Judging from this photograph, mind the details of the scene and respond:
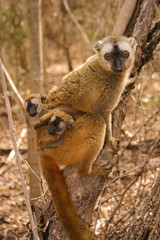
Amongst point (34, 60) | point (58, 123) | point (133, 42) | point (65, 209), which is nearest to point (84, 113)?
point (58, 123)

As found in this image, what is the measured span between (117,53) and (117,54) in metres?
0.01

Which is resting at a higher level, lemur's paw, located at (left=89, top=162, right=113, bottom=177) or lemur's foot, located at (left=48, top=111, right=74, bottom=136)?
lemur's foot, located at (left=48, top=111, right=74, bottom=136)

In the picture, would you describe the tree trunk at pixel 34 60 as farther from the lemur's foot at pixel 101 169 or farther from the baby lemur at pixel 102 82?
the lemur's foot at pixel 101 169

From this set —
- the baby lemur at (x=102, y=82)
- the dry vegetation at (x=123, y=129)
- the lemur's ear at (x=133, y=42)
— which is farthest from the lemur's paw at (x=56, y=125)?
the lemur's ear at (x=133, y=42)

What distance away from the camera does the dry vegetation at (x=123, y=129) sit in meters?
4.10

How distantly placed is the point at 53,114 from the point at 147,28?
1.82 meters

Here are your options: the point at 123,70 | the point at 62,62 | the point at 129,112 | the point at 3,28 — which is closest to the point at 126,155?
the point at 129,112

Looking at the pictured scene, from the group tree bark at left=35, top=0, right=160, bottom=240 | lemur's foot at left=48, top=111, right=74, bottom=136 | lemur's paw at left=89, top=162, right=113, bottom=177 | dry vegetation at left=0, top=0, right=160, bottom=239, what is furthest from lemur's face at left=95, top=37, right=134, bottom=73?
lemur's paw at left=89, top=162, right=113, bottom=177

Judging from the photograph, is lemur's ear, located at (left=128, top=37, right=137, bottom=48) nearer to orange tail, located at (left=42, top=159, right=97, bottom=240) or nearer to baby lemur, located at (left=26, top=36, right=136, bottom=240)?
baby lemur, located at (left=26, top=36, right=136, bottom=240)

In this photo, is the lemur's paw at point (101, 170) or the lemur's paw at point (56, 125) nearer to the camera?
the lemur's paw at point (56, 125)

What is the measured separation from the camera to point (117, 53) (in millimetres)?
3482

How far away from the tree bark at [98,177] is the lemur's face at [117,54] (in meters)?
0.39

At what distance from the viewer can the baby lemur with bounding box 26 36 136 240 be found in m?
3.11

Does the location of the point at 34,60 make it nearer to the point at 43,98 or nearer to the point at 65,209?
the point at 43,98
